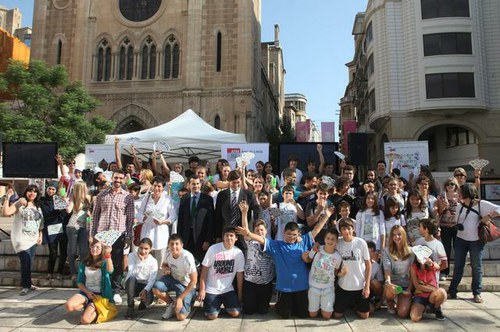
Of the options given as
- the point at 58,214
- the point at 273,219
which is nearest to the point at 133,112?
the point at 58,214

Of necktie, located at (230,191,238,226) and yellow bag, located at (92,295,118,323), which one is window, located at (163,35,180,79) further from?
yellow bag, located at (92,295,118,323)

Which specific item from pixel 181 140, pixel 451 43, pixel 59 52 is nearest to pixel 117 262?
pixel 181 140

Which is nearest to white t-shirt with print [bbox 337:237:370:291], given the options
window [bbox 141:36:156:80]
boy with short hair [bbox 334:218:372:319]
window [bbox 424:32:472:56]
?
boy with short hair [bbox 334:218:372:319]

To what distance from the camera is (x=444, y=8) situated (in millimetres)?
25078

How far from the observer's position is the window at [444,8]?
24859mm

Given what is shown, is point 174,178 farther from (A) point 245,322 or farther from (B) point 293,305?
(B) point 293,305

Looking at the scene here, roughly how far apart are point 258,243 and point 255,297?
797 millimetres

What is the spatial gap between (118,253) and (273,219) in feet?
8.59

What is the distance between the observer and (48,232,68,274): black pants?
24.9 ft

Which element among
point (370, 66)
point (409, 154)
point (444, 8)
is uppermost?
point (444, 8)

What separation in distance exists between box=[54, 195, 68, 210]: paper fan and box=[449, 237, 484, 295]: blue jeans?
276 inches

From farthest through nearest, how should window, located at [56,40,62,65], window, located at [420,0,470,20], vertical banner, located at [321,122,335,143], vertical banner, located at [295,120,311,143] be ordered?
vertical banner, located at [295,120,311,143] < vertical banner, located at [321,122,335,143] < window, located at [56,40,62,65] < window, located at [420,0,470,20]

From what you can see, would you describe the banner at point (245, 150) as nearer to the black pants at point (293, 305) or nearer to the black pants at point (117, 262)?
the black pants at point (117, 262)

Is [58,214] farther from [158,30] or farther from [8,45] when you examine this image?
[8,45]
